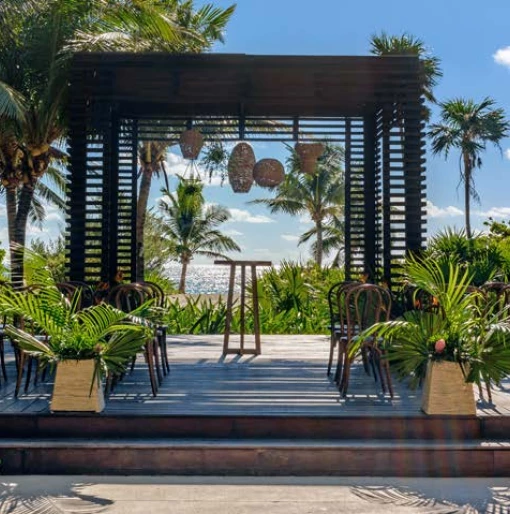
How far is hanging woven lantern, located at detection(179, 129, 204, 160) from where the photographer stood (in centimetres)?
698

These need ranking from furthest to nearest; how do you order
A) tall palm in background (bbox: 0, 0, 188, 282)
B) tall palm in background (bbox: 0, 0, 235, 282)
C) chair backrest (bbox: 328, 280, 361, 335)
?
tall palm in background (bbox: 0, 0, 188, 282), tall palm in background (bbox: 0, 0, 235, 282), chair backrest (bbox: 328, 280, 361, 335)

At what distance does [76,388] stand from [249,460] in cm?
112

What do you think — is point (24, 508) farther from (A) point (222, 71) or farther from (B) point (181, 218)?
(B) point (181, 218)

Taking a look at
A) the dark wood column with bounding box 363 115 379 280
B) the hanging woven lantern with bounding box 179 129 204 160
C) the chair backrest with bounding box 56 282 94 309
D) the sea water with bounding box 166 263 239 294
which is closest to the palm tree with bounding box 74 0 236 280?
the hanging woven lantern with bounding box 179 129 204 160

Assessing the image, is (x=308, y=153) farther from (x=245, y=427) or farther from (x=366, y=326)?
(x=245, y=427)

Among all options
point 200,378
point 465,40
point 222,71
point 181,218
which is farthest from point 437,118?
point 200,378

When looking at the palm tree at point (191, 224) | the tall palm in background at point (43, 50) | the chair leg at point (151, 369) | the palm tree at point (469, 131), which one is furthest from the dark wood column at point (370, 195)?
the palm tree at point (469, 131)

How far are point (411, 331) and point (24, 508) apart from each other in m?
2.34

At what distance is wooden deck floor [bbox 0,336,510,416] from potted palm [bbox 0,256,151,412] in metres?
0.19

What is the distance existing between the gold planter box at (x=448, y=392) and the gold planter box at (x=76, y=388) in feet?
6.46

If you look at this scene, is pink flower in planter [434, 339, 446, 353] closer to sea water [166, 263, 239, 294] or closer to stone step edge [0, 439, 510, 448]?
stone step edge [0, 439, 510, 448]

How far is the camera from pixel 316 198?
28.5 meters

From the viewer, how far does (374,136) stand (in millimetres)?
7641

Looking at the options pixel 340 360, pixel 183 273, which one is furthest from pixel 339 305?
pixel 183 273
